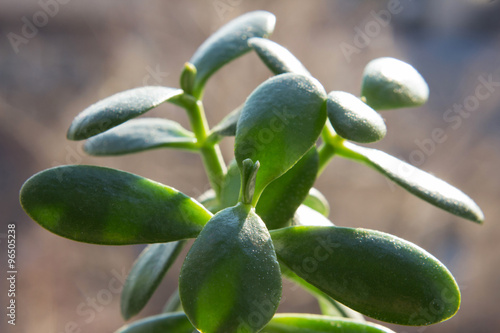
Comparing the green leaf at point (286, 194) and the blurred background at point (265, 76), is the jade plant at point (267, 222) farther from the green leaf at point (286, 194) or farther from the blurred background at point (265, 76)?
the blurred background at point (265, 76)

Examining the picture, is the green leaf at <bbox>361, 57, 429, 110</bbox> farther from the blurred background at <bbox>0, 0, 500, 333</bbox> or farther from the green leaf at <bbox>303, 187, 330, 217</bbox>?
the blurred background at <bbox>0, 0, 500, 333</bbox>

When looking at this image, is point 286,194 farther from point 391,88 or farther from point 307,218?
point 391,88

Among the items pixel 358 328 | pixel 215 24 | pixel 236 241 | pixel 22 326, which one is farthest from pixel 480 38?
pixel 22 326

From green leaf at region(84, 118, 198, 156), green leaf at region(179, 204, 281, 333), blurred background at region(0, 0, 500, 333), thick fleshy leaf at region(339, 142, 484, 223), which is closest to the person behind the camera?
green leaf at region(179, 204, 281, 333)

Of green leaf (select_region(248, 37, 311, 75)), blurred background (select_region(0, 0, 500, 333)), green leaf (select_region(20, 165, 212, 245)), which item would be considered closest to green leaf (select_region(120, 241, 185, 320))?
green leaf (select_region(20, 165, 212, 245))

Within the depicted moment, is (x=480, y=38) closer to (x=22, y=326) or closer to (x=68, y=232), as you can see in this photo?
(x=68, y=232)

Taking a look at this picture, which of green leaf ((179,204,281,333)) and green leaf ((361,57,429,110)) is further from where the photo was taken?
green leaf ((361,57,429,110))

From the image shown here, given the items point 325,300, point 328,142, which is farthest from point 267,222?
point 325,300
